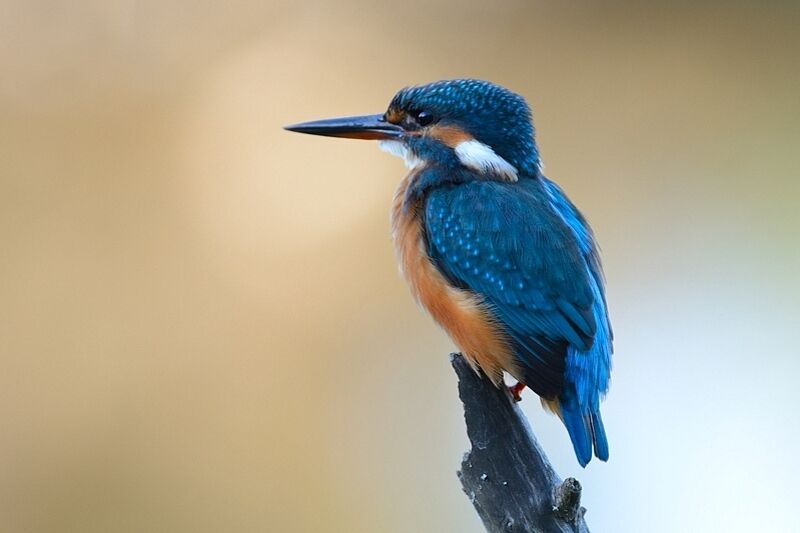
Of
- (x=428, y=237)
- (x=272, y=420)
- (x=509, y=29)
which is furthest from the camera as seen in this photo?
(x=509, y=29)

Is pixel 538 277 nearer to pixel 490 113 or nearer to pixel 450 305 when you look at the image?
pixel 450 305

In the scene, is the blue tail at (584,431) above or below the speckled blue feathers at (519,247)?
below

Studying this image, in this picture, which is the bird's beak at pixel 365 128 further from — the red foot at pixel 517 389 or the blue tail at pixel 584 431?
the blue tail at pixel 584 431

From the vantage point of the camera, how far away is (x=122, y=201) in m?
4.78

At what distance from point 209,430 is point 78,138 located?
1.61m

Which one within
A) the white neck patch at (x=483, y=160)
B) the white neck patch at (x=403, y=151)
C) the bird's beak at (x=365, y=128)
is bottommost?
the white neck patch at (x=483, y=160)

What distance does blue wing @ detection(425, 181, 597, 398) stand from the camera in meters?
1.98

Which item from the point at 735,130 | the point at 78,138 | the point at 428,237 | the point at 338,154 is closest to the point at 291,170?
the point at 338,154

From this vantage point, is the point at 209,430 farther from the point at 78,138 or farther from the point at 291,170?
the point at 78,138

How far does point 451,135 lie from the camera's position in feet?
7.78

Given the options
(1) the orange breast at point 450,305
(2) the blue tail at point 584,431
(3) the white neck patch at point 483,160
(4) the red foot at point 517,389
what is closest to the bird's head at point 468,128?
(3) the white neck patch at point 483,160

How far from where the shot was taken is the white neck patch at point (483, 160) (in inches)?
91.8

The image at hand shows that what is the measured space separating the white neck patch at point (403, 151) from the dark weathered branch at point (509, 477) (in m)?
0.72

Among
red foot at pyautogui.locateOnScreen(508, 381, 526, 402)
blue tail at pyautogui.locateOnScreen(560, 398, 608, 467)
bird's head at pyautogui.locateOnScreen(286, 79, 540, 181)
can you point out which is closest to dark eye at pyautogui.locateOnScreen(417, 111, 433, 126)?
bird's head at pyautogui.locateOnScreen(286, 79, 540, 181)
